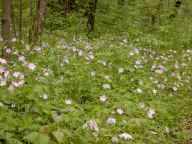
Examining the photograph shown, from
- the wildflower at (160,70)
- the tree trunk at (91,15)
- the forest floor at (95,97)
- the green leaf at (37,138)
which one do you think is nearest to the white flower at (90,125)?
the forest floor at (95,97)

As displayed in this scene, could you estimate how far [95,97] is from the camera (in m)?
6.28

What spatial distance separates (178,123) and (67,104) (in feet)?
8.81

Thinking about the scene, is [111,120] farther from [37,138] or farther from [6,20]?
[6,20]

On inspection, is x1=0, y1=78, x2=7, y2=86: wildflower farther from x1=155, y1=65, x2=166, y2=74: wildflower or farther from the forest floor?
x1=155, y1=65, x2=166, y2=74: wildflower

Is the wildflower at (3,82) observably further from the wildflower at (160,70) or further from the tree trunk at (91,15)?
the tree trunk at (91,15)

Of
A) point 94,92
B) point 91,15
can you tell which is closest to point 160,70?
point 94,92

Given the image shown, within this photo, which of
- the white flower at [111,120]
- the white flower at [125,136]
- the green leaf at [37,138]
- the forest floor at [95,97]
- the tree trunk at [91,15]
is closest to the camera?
the green leaf at [37,138]

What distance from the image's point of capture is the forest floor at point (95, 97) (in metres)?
4.06

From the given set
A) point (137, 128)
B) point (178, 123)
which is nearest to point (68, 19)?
point (178, 123)

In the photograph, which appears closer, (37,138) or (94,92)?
(37,138)

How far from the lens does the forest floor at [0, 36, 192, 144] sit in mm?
4059

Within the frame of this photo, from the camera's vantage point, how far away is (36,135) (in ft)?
11.8

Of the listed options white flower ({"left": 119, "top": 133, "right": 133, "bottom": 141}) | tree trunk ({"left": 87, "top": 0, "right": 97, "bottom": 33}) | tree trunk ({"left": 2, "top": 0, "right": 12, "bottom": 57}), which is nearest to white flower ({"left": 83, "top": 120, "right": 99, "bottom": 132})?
white flower ({"left": 119, "top": 133, "right": 133, "bottom": 141})

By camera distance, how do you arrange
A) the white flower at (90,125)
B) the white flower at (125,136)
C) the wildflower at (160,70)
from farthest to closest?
the wildflower at (160,70) → the white flower at (125,136) → the white flower at (90,125)
